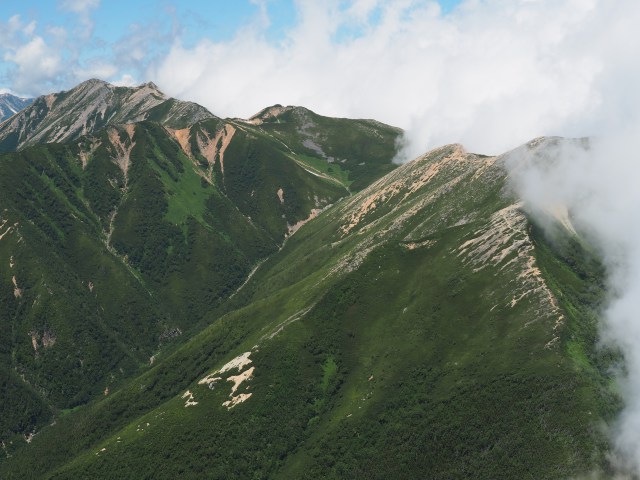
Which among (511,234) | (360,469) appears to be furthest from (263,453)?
(511,234)

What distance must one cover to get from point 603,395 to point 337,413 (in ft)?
269

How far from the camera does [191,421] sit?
18700 centimetres

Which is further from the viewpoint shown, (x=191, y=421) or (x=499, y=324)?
(x=191, y=421)

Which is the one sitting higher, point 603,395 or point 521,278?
point 521,278

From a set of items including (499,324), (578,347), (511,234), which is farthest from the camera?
(511,234)

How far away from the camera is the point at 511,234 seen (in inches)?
7864

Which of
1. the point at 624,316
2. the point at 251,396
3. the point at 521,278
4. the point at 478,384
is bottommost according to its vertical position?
the point at 624,316

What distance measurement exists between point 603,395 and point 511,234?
75994 mm

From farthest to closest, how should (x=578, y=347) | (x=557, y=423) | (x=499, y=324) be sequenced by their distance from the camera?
(x=499, y=324) < (x=578, y=347) < (x=557, y=423)

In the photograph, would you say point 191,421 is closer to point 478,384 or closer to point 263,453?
point 263,453

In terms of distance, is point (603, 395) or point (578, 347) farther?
point (578, 347)

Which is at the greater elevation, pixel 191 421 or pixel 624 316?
pixel 191 421

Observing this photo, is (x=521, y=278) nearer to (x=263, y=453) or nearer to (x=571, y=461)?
(x=571, y=461)

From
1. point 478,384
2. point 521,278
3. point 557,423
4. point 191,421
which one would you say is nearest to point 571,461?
point 557,423
